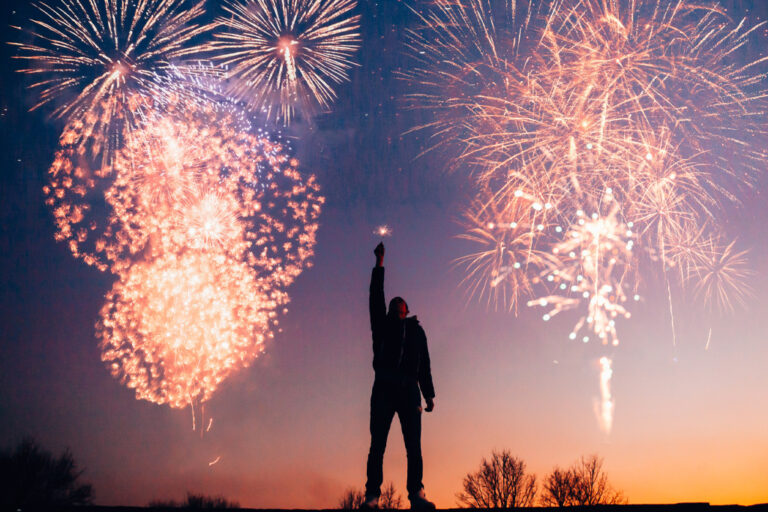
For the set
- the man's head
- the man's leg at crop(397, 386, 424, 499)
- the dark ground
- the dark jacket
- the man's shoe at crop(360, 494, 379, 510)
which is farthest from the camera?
the man's head

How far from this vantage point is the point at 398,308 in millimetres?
5449

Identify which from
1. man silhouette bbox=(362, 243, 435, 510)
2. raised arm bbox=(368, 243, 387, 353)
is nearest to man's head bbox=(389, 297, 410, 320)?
man silhouette bbox=(362, 243, 435, 510)

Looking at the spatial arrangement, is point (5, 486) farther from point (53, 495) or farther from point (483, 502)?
point (483, 502)

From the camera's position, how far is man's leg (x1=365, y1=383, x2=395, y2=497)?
5.20m

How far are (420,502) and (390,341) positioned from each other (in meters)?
1.40

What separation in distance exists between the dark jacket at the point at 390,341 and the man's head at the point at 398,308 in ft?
0.13

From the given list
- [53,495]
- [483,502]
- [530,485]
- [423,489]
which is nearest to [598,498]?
[530,485]

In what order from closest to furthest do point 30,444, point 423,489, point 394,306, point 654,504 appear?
point 654,504, point 423,489, point 394,306, point 30,444

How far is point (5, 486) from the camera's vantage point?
2697cm

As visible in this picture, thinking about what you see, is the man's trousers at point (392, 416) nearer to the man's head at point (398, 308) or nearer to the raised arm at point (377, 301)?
the raised arm at point (377, 301)

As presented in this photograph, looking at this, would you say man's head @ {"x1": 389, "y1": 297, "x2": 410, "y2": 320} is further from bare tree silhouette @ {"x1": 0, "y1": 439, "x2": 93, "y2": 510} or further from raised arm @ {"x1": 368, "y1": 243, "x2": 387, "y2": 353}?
bare tree silhouette @ {"x1": 0, "y1": 439, "x2": 93, "y2": 510}

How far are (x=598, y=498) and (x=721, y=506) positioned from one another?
43197mm

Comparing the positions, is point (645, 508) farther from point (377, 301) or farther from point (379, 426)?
point (377, 301)

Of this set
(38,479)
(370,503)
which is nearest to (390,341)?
(370,503)
